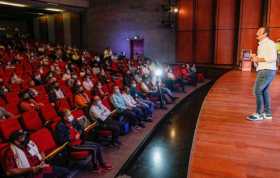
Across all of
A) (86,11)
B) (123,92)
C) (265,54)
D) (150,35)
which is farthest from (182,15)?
(265,54)

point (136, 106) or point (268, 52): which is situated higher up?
point (268, 52)

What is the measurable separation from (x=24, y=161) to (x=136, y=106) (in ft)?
10.2

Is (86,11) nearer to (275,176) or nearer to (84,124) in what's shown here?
(84,124)

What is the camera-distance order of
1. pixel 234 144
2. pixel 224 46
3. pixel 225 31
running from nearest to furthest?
pixel 234 144, pixel 225 31, pixel 224 46

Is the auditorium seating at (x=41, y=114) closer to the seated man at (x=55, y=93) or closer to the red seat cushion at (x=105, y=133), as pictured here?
the red seat cushion at (x=105, y=133)

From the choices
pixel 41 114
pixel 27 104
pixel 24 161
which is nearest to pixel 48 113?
pixel 41 114

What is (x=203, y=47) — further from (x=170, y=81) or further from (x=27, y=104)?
(x=27, y=104)

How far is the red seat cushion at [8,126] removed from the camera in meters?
3.61

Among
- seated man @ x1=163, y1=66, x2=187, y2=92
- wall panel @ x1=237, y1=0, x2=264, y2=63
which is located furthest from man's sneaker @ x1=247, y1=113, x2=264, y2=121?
wall panel @ x1=237, y1=0, x2=264, y2=63

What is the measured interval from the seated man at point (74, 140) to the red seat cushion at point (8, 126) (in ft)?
2.09

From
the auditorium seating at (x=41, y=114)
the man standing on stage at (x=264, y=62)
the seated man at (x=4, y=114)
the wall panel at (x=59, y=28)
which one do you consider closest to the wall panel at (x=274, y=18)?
the auditorium seating at (x=41, y=114)

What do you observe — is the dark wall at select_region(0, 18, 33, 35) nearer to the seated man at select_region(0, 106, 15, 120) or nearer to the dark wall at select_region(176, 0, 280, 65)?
the dark wall at select_region(176, 0, 280, 65)

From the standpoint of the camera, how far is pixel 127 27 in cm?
1247

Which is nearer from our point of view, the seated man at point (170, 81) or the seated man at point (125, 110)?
the seated man at point (125, 110)
